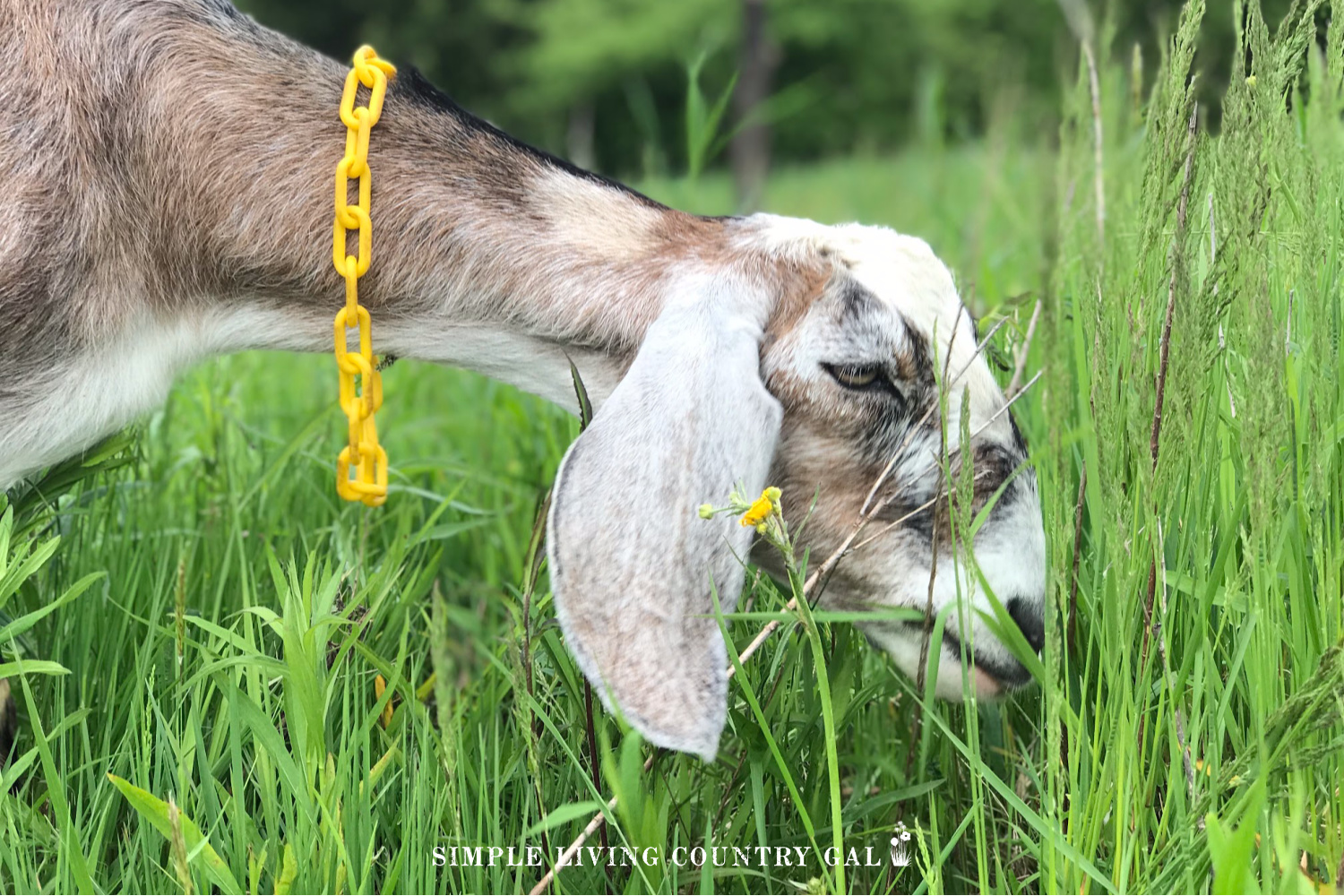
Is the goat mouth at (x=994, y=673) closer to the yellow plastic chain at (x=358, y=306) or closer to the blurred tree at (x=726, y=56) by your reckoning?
the yellow plastic chain at (x=358, y=306)

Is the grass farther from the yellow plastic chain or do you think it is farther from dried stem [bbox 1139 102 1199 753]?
the yellow plastic chain

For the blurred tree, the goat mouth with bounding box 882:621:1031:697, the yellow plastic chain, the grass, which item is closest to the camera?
the grass

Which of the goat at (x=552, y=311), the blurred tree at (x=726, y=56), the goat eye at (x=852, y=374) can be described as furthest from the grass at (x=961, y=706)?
the blurred tree at (x=726, y=56)

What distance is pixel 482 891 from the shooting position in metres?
1.82

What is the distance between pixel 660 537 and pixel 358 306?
0.79 m

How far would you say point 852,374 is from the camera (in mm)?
2197

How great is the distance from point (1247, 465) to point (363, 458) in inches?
58.4

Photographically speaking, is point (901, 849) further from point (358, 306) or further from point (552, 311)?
point (358, 306)

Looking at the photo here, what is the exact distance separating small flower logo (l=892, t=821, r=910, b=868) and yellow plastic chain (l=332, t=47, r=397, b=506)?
1067 millimetres

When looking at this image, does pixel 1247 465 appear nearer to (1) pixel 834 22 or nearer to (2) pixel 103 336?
(2) pixel 103 336

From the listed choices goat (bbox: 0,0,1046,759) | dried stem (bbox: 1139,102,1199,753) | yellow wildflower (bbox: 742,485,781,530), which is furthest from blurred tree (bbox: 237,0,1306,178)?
yellow wildflower (bbox: 742,485,781,530)

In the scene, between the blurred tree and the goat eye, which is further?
the blurred tree

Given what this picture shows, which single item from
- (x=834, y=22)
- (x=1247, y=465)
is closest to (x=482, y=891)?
(x=1247, y=465)

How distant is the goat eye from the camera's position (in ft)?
7.20
